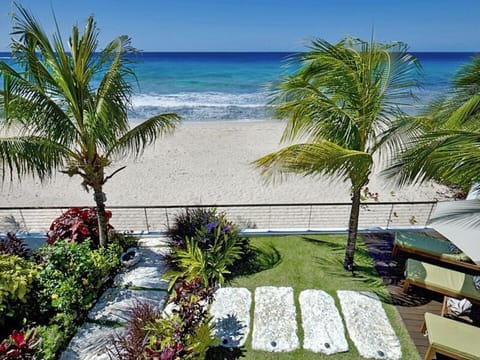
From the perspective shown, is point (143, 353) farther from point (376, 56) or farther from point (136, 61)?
point (376, 56)

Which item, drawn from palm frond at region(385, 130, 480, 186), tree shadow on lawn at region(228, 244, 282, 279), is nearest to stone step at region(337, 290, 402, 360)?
tree shadow on lawn at region(228, 244, 282, 279)

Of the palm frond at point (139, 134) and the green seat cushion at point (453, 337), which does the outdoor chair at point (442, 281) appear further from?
the palm frond at point (139, 134)

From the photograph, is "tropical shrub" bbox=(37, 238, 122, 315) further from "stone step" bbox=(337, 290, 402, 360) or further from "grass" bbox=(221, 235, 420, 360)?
"stone step" bbox=(337, 290, 402, 360)

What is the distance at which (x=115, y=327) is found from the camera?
5551 millimetres

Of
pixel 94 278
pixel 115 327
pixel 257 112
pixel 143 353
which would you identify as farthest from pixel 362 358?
pixel 257 112

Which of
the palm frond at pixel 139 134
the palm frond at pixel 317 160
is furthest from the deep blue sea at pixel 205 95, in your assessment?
the palm frond at pixel 317 160

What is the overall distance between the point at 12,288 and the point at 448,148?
23.2 ft

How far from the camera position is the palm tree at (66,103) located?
494cm

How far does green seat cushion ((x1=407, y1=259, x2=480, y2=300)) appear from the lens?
5.62 m

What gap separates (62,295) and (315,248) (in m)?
5.63

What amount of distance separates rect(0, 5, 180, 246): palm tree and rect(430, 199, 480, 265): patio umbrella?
570cm

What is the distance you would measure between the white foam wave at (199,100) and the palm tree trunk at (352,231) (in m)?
24.3

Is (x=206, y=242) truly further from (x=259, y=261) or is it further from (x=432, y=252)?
(x=432, y=252)

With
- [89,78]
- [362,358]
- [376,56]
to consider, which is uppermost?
[376,56]
